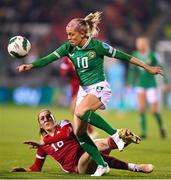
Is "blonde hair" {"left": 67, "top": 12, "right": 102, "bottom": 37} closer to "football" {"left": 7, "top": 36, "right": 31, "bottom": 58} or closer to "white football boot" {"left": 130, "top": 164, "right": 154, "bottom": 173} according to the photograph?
"football" {"left": 7, "top": 36, "right": 31, "bottom": 58}

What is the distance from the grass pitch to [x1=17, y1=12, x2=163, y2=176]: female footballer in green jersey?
2.29ft

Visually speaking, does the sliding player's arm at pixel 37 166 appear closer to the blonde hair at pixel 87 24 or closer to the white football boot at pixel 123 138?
the white football boot at pixel 123 138

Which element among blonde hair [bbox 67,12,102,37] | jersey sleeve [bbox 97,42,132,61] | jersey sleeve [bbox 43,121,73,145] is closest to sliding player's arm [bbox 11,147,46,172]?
jersey sleeve [bbox 43,121,73,145]

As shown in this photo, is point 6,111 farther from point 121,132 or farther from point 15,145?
point 121,132

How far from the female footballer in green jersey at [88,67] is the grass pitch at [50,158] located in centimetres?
70

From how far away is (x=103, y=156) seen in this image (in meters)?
12.0

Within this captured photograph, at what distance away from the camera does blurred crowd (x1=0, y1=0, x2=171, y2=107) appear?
4019 centimetres

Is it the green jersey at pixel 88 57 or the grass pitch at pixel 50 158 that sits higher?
the green jersey at pixel 88 57

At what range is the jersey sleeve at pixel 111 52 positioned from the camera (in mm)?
11945

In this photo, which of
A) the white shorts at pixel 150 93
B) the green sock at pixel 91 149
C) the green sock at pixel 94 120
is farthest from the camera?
the white shorts at pixel 150 93

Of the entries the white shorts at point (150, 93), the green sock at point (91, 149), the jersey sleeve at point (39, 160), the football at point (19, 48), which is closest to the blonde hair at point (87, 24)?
the football at point (19, 48)

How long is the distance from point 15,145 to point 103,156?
19.0 feet

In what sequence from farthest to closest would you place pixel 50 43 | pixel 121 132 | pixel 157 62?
pixel 50 43, pixel 157 62, pixel 121 132

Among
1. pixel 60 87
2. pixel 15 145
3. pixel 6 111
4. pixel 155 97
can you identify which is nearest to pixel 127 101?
pixel 60 87
